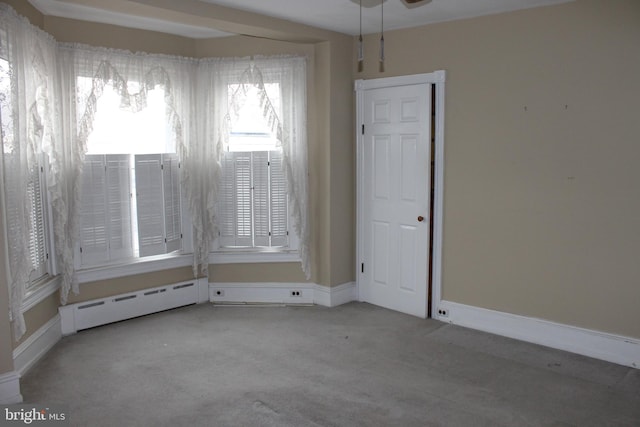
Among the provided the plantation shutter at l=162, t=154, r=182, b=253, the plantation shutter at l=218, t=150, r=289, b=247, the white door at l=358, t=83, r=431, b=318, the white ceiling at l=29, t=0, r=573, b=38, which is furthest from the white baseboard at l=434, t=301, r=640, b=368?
the plantation shutter at l=162, t=154, r=182, b=253

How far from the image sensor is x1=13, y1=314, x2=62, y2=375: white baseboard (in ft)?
12.2

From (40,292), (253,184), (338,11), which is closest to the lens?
(40,292)

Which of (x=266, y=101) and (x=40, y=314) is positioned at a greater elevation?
(x=266, y=101)

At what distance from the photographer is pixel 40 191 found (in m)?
4.18

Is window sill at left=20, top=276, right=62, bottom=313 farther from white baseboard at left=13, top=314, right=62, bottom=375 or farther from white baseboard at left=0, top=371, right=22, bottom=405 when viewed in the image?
white baseboard at left=0, top=371, right=22, bottom=405

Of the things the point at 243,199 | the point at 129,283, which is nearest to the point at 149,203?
the point at 129,283

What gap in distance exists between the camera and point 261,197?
5215 mm

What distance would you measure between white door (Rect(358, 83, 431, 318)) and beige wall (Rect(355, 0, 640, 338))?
21cm

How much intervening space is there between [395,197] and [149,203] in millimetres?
2251

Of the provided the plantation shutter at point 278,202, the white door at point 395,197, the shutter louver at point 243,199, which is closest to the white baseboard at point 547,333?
the white door at point 395,197

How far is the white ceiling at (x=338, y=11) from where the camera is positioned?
3.95 metres

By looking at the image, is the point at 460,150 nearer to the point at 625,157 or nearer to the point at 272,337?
the point at 625,157

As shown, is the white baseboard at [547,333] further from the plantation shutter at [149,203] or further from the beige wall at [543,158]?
the plantation shutter at [149,203]

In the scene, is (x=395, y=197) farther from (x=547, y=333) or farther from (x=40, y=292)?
(x=40, y=292)
